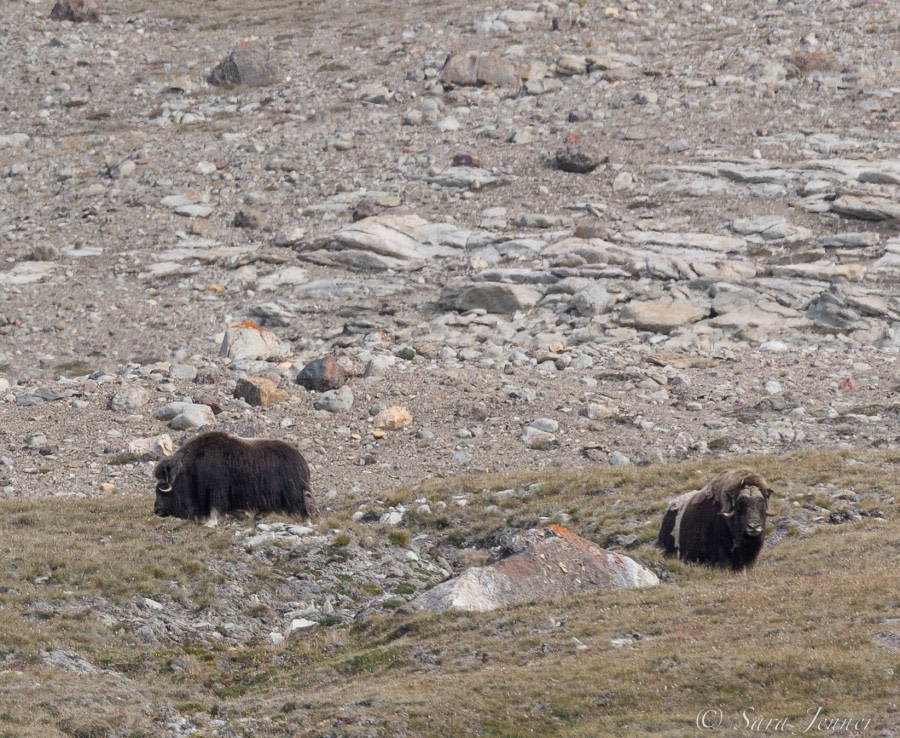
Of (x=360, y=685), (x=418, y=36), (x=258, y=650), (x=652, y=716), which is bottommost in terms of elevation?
(x=258, y=650)

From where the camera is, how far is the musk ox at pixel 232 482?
60.3 feet

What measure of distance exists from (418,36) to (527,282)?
70.8 ft

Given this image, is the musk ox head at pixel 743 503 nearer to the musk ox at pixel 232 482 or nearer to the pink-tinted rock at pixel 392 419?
the musk ox at pixel 232 482

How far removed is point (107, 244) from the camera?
36875 mm

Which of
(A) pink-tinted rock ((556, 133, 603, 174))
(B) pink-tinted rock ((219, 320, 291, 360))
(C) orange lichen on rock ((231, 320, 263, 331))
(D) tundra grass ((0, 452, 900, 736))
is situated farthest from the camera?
(A) pink-tinted rock ((556, 133, 603, 174))

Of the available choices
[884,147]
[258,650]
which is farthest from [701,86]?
[258,650]

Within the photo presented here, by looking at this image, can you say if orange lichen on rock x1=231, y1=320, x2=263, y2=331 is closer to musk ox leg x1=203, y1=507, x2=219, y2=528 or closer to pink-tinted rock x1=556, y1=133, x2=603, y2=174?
musk ox leg x1=203, y1=507, x2=219, y2=528

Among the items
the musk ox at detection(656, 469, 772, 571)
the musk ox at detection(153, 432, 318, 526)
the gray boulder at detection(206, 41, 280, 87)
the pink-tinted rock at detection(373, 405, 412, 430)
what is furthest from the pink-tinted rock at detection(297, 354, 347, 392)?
the gray boulder at detection(206, 41, 280, 87)

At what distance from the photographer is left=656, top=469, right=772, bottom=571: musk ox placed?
1520 centimetres

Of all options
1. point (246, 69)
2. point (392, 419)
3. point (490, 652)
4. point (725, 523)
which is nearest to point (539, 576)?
point (490, 652)

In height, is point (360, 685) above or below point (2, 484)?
above

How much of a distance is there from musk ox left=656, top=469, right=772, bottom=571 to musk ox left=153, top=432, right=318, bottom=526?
5956mm

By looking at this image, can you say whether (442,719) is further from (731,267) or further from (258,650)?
(731,267)

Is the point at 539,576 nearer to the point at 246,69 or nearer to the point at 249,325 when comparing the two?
the point at 249,325
